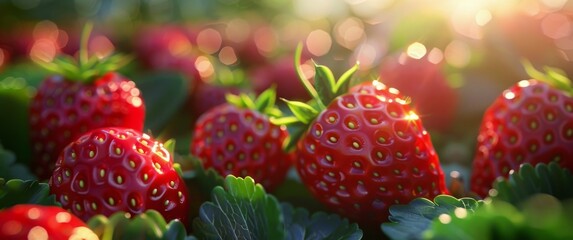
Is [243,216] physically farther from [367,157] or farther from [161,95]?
[161,95]

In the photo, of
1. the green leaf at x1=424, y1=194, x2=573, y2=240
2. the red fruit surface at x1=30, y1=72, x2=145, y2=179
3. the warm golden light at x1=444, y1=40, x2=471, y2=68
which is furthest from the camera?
the warm golden light at x1=444, y1=40, x2=471, y2=68

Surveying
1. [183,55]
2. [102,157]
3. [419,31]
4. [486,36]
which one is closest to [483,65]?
[486,36]

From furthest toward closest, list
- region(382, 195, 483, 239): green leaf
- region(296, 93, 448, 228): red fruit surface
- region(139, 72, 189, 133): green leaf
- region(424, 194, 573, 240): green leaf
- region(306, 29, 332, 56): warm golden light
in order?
1. region(306, 29, 332, 56): warm golden light
2. region(139, 72, 189, 133): green leaf
3. region(296, 93, 448, 228): red fruit surface
4. region(382, 195, 483, 239): green leaf
5. region(424, 194, 573, 240): green leaf

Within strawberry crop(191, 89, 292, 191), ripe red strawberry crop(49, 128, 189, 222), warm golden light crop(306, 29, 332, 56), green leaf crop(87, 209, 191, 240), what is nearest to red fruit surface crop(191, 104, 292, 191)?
strawberry crop(191, 89, 292, 191)

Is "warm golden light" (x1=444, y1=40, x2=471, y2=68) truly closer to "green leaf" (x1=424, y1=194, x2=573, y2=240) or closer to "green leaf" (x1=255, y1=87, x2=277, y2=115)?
"green leaf" (x1=255, y1=87, x2=277, y2=115)

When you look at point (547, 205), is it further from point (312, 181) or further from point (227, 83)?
point (227, 83)

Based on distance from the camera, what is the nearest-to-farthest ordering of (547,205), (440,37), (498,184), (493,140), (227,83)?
(547,205) → (498,184) → (493,140) → (227,83) → (440,37)

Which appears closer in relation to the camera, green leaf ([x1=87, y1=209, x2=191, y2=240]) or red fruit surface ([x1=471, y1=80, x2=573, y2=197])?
green leaf ([x1=87, y1=209, x2=191, y2=240])
